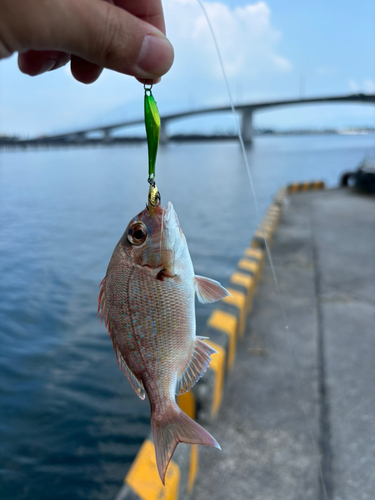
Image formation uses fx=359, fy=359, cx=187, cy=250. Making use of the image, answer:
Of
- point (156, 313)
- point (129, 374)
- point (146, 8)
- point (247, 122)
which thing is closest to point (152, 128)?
point (156, 313)

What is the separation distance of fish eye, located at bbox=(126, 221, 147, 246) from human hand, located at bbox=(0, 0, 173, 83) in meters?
0.59

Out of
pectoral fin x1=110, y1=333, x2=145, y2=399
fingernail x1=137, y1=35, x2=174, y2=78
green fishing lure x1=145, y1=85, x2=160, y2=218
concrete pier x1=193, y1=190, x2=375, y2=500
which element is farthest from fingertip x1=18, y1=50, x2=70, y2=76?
concrete pier x1=193, y1=190, x2=375, y2=500

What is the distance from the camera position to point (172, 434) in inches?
47.4

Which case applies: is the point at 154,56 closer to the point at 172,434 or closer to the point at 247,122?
the point at 172,434

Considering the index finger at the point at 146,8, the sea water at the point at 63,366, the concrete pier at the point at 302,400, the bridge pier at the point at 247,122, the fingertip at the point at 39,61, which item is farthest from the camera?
the bridge pier at the point at 247,122

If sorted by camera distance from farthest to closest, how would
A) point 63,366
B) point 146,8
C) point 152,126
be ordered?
point 63,366 < point 146,8 < point 152,126

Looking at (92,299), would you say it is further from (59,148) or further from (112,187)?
(59,148)

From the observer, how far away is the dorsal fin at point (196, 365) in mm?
1363

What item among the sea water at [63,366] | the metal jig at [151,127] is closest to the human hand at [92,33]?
the metal jig at [151,127]

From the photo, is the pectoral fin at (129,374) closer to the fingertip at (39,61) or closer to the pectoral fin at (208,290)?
the pectoral fin at (208,290)

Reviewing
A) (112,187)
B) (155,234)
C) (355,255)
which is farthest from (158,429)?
(112,187)

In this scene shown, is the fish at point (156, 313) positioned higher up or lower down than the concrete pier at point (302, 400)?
higher up

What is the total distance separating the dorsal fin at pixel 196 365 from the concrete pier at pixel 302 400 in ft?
5.73

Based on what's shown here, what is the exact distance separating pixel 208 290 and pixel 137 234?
364 mm
